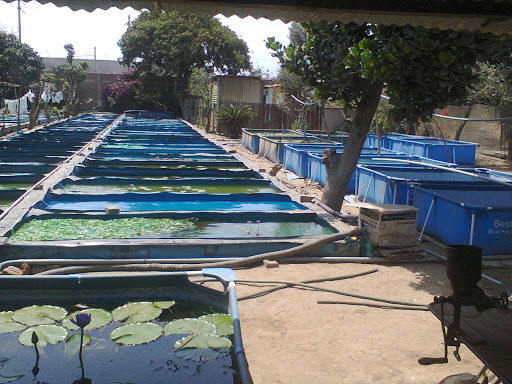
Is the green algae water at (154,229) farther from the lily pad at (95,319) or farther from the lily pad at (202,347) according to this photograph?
the lily pad at (202,347)

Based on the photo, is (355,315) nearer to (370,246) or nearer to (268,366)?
(268,366)

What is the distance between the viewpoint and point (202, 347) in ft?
12.3

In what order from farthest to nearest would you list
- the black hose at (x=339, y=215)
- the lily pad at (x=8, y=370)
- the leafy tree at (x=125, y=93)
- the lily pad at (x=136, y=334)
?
1. the leafy tree at (x=125, y=93)
2. the black hose at (x=339, y=215)
3. the lily pad at (x=136, y=334)
4. the lily pad at (x=8, y=370)

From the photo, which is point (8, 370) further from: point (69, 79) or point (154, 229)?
point (69, 79)

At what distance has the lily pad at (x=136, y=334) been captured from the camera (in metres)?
3.83

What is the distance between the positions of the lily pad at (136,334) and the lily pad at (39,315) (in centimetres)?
54

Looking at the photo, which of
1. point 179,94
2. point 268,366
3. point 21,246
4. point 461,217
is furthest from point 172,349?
point 179,94

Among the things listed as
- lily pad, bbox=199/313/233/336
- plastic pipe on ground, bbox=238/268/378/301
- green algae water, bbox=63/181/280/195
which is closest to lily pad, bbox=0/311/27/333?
lily pad, bbox=199/313/233/336

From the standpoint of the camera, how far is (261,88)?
94.2 feet

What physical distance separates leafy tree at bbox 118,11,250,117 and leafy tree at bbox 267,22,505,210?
26.7m

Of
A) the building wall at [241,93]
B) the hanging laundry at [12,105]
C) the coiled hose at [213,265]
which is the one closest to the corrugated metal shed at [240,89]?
the building wall at [241,93]

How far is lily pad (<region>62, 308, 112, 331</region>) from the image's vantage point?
397 cm

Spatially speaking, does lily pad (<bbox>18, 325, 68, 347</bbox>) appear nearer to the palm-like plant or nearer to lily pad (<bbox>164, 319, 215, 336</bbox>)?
lily pad (<bbox>164, 319, 215, 336</bbox>)

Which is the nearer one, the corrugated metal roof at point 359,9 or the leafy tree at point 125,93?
the corrugated metal roof at point 359,9
